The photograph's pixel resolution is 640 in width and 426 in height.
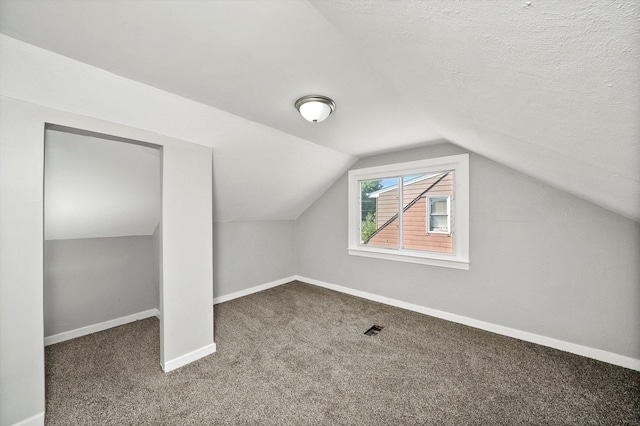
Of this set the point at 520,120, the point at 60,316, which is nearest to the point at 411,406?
the point at 520,120

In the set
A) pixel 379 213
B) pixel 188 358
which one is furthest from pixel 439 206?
pixel 188 358

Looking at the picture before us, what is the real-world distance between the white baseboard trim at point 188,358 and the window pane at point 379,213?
8.03 ft

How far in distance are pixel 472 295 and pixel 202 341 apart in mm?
2884

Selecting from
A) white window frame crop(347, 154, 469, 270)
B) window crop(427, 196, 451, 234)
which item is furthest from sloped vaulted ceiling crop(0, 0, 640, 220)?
window crop(427, 196, 451, 234)

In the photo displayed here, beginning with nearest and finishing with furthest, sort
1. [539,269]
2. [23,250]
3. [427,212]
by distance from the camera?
[23,250] → [539,269] → [427,212]

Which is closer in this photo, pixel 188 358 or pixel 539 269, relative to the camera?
pixel 188 358

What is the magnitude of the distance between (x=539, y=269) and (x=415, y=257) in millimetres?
1211

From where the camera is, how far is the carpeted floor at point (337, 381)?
1.63 metres

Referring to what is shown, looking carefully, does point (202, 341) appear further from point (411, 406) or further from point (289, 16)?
point (289, 16)

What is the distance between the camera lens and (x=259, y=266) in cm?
416

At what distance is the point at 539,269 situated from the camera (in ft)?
8.14

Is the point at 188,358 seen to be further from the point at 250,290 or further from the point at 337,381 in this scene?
the point at 250,290

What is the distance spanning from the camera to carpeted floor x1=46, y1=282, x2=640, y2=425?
163 centimetres

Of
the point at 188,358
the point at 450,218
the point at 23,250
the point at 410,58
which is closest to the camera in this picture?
the point at 410,58
